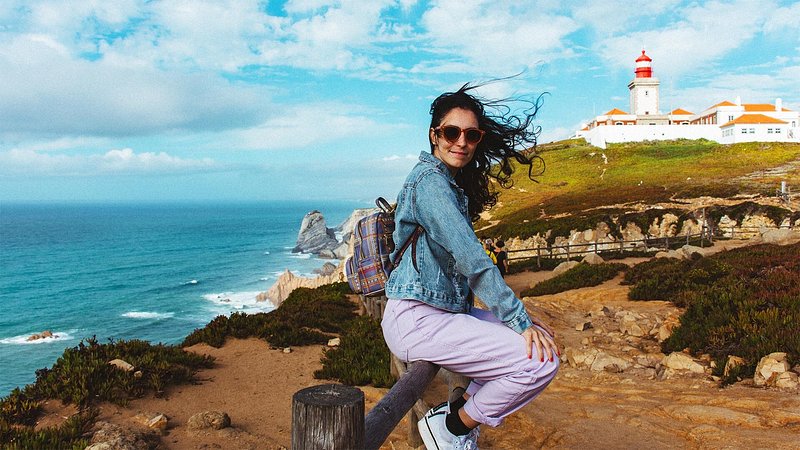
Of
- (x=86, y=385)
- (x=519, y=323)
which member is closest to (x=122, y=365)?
(x=86, y=385)

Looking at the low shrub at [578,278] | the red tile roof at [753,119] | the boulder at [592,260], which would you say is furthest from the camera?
the red tile roof at [753,119]

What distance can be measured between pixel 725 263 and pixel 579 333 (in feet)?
19.5

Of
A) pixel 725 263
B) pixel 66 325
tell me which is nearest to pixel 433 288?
pixel 725 263

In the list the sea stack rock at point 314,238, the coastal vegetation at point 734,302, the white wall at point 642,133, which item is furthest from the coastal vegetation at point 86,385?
the white wall at point 642,133

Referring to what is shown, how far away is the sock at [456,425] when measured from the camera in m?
2.65

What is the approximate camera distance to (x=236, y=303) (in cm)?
4450

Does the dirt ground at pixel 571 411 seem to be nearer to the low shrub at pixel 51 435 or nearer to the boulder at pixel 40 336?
the low shrub at pixel 51 435

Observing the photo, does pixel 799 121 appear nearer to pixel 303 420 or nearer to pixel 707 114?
pixel 707 114

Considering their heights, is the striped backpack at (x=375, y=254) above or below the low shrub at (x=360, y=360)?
above

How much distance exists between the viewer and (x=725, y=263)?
14273mm

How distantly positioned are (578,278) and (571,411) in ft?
36.9

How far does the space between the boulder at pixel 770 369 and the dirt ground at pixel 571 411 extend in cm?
17

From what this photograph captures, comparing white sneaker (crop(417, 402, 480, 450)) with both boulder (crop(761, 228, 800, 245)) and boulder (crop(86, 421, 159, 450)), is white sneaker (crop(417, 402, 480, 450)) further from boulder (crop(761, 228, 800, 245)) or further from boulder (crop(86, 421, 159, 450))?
boulder (crop(761, 228, 800, 245))

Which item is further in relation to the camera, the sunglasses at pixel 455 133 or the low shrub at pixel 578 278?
the low shrub at pixel 578 278
